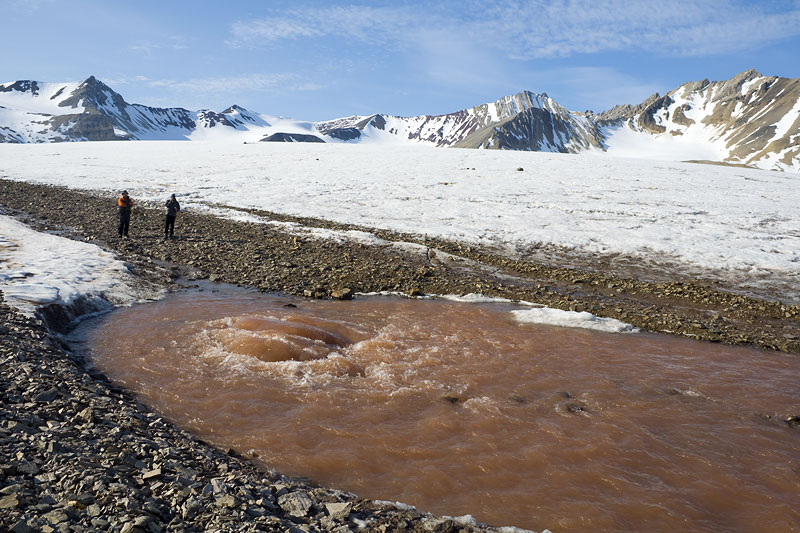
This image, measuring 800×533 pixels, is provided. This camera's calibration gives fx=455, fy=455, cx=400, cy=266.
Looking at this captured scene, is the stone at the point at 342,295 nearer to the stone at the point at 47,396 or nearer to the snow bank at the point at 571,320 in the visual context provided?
the snow bank at the point at 571,320

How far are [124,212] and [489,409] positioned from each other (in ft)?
66.3

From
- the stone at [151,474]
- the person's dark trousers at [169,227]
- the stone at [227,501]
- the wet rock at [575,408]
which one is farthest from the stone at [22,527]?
the person's dark trousers at [169,227]

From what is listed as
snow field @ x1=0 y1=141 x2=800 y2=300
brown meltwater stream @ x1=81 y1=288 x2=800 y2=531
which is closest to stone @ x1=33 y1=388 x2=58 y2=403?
brown meltwater stream @ x1=81 y1=288 x2=800 y2=531

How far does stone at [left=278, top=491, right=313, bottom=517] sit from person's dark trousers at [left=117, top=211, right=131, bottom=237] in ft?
66.8

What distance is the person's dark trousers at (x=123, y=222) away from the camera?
21.4 metres

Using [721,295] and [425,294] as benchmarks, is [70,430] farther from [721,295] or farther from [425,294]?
[721,295]

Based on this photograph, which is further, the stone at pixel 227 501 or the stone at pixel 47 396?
the stone at pixel 47 396

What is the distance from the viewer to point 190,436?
6938mm

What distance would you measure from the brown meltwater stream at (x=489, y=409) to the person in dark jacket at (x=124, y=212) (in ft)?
33.7

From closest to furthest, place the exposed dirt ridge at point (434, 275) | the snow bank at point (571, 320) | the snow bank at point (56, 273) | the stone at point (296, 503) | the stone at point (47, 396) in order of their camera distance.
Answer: the stone at point (296, 503)
the stone at point (47, 396)
the snow bank at point (56, 273)
the snow bank at point (571, 320)
the exposed dirt ridge at point (434, 275)

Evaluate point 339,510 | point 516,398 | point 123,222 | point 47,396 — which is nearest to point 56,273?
point 123,222

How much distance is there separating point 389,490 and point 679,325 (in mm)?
10963

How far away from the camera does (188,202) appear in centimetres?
3192

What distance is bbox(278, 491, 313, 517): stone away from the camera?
5196 millimetres
